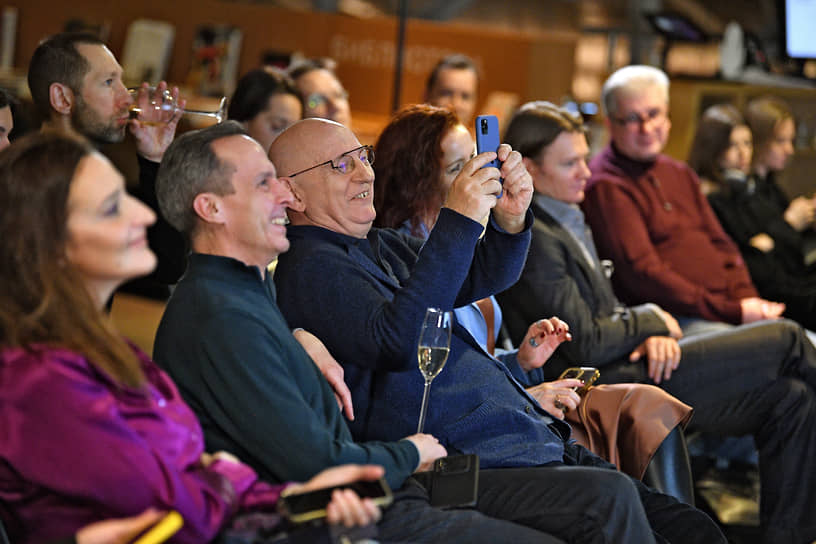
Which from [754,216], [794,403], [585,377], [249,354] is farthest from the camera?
[754,216]

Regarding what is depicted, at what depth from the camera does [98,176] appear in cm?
150

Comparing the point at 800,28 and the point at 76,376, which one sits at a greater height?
the point at 800,28

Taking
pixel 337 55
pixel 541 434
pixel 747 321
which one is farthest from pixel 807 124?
pixel 541 434

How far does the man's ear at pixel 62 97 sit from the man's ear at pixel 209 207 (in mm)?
1096

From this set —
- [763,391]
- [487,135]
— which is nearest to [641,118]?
[763,391]

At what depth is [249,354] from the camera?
1.74 m

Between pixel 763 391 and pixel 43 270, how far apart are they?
7.99ft

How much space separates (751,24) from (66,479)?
36.2ft

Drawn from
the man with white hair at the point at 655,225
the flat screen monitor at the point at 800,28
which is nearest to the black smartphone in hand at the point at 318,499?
the man with white hair at the point at 655,225

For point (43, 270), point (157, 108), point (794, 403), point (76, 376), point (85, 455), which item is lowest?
point (794, 403)

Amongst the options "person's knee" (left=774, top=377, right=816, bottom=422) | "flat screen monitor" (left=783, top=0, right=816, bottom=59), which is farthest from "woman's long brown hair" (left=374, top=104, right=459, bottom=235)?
"flat screen monitor" (left=783, top=0, right=816, bottom=59)

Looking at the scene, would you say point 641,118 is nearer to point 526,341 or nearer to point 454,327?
point 526,341

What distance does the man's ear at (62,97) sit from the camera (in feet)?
9.05

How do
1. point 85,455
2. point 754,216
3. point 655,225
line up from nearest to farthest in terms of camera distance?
point 85,455
point 655,225
point 754,216
